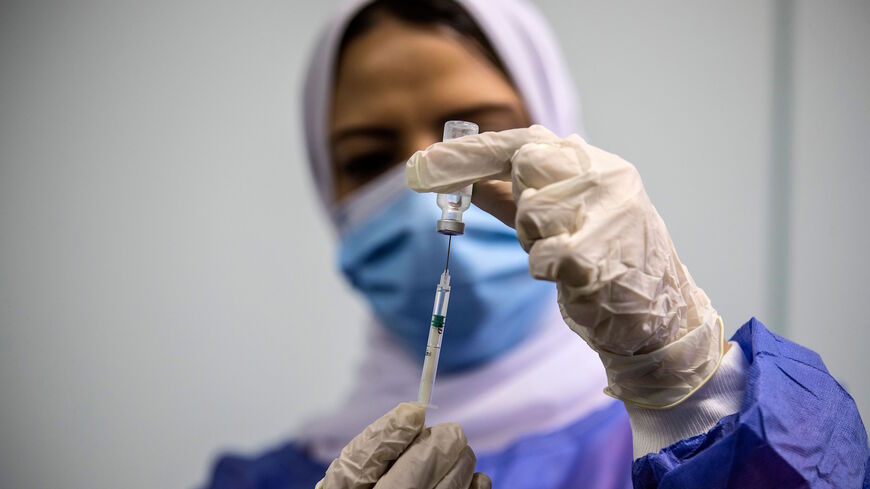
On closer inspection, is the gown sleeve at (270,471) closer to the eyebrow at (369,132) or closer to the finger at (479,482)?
the finger at (479,482)

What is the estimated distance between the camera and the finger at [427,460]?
708 mm

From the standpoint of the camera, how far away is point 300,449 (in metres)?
1.28

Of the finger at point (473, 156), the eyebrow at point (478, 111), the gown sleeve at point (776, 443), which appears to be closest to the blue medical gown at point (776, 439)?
the gown sleeve at point (776, 443)

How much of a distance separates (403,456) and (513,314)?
48 centimetres

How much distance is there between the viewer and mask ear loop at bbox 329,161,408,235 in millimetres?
1169

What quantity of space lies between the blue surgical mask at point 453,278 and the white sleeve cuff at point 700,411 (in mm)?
493

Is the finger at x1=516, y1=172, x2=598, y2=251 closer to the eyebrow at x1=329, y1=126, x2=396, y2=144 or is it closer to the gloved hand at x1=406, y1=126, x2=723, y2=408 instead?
the gloved hand at x1=406, y1=126, x2=723, y2=408

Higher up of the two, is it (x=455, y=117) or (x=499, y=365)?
(x=455, y=117)

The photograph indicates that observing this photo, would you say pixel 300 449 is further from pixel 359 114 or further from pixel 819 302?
pixel 819 302

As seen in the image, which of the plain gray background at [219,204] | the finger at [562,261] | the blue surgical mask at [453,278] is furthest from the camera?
the plain gray background at [219,204]

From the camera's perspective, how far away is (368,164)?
48.9 inches

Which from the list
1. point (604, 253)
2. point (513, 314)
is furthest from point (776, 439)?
point (513, 314)

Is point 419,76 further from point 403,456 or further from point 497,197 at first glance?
point 403,456

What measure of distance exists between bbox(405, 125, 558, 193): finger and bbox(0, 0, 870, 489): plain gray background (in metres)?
0.82
